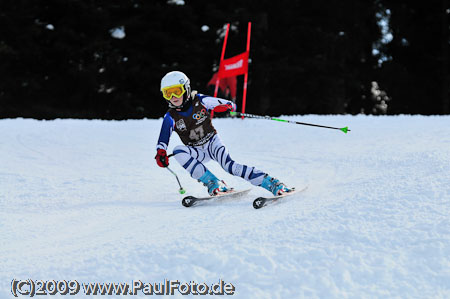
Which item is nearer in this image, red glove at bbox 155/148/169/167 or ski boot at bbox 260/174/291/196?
ski boot at bbox 260/174/291/196

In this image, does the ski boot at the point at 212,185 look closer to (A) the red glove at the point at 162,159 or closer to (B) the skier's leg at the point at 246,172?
(B) the skier's leg at the point at 246,172

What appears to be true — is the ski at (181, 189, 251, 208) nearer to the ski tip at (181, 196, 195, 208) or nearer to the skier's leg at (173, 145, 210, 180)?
the ski tip at (181, 196, 195, 208)

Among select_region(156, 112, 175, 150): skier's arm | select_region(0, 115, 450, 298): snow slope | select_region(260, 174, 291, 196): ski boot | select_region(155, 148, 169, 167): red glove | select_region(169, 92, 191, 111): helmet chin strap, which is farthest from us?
A: select_region(169, 92, 191, 111): helmet chin strap

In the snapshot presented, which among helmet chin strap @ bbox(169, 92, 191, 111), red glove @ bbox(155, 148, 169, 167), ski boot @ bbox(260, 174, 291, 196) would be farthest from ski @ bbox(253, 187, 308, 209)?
helmet chin strap @ bbox(169, 92, 191, 111)

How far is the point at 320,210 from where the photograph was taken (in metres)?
3.72

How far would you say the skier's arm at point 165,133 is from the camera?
4.87 meters

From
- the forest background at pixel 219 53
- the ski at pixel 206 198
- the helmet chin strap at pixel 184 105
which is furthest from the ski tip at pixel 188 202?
the forest background at pixel 219 53

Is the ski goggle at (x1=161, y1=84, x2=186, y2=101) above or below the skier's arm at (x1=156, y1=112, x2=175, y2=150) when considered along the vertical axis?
above

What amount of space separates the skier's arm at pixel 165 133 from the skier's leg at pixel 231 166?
0.45 m

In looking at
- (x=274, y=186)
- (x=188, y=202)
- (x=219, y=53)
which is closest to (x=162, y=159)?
(x=188, y=202)

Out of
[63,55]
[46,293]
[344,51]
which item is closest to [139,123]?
[63,55]

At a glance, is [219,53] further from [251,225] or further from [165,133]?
[251,225]

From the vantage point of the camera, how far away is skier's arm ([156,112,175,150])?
4.87 meters

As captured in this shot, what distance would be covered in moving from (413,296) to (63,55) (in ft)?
52.4
